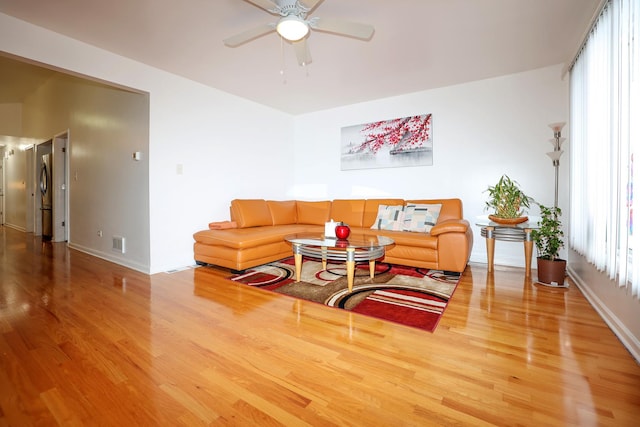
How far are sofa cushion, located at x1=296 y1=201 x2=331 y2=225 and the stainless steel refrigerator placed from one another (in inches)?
199

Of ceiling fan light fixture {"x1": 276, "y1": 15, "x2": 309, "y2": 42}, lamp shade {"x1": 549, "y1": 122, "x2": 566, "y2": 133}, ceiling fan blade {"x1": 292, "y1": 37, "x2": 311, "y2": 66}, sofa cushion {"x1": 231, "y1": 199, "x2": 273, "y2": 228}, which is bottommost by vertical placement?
sofa cushion {"x1": 231, "y1": 199, "x2": 273, "y2": 228}

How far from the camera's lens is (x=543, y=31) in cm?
264

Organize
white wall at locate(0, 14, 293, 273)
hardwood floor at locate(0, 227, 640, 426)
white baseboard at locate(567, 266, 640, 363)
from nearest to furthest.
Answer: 1. hardwood floor at locate(0, 227, 640, 426)
2. white baseboard at locate(567, 266, 640, 363)
3. white wall at locate(0, 14, 293, 273)

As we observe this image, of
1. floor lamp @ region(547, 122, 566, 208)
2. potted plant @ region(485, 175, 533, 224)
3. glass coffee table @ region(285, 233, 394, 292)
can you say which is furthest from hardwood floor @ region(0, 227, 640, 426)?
floor lamp @ region(547, 122, 566, 208)

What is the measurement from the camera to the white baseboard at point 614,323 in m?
1.59

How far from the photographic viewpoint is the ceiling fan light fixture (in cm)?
204

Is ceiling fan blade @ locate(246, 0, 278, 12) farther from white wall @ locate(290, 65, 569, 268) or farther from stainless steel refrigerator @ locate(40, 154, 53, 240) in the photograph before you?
stainless steel refrigerator @ locate(40, 154, 53, 240)

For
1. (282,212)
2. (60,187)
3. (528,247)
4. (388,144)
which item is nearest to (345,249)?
(528,247)

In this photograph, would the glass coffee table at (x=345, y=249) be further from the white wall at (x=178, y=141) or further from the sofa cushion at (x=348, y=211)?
the white wall at (x=178, y=141)

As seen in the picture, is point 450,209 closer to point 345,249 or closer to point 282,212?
point 345,249

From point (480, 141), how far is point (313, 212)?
2687 millimetres

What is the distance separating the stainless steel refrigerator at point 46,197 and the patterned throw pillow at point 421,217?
678cm

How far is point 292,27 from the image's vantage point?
2.09 m

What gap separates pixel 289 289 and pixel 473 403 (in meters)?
1.79
